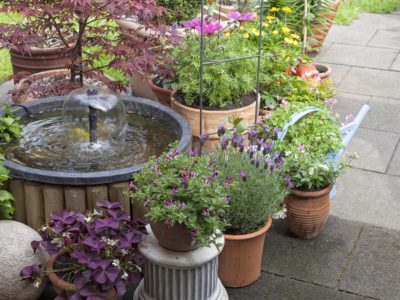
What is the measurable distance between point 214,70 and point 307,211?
4.42 ft

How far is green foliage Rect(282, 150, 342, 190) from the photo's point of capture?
3967mm

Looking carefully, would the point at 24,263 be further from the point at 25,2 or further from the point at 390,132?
the point at 390,132

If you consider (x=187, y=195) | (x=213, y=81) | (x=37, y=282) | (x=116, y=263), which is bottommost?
(x=37, y=282)

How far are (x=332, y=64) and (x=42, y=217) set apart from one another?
4.90 m

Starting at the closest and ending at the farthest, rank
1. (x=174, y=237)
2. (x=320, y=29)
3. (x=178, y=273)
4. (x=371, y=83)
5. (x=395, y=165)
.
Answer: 1. (x=174, y=237)
2. (x=178, y=273)
3. (x=395, y=165)
4. (x=371, y=83)
5. (x=320, y=29)

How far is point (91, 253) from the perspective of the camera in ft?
10.4

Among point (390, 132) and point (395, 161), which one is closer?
point (395, 161)

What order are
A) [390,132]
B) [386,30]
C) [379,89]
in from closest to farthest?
[390,132] < [379,89] < [386,30]

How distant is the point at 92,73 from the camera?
477cm

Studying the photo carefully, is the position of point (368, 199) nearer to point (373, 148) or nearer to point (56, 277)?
point (373, 148)

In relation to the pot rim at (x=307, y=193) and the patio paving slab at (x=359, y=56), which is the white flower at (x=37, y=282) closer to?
the pot rim at (x=307, y=193)

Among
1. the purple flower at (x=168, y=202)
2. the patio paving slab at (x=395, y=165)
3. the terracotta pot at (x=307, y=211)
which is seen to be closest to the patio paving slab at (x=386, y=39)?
the patio paving slab at (x=395, y=165)

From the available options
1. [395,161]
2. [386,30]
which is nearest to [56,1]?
[395,161]

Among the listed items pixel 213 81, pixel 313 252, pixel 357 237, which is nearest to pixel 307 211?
pixel 313 252
